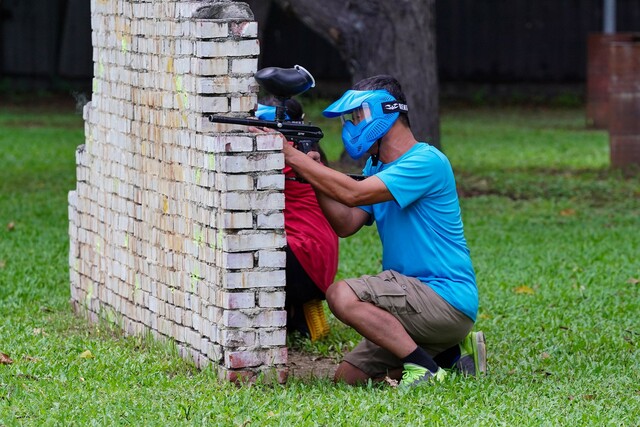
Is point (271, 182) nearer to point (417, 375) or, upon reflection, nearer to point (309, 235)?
point (417, 375)

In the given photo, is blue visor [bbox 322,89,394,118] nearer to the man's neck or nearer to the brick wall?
the man's neck

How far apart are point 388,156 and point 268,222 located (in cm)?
62

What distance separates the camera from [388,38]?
41.7 ft

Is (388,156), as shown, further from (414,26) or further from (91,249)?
(414,26)

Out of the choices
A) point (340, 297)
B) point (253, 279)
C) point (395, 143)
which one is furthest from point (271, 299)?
point (395, 143)

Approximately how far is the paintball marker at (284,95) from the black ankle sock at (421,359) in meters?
1.03

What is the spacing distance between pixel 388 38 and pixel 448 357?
729 cm

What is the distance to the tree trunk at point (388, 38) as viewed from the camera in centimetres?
1266

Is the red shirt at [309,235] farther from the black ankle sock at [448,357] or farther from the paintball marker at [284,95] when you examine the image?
the paintball marker at [284,95]

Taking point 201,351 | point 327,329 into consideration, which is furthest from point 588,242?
point 201,351

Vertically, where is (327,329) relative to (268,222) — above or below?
below

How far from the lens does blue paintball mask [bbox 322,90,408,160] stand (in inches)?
214

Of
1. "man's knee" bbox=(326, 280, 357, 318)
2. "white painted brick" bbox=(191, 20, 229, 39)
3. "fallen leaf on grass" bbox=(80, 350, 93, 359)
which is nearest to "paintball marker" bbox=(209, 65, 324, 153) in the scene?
"white painted brick" bbox=(191, 20, 229, 39)

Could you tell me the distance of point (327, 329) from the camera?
6836 millimetres
